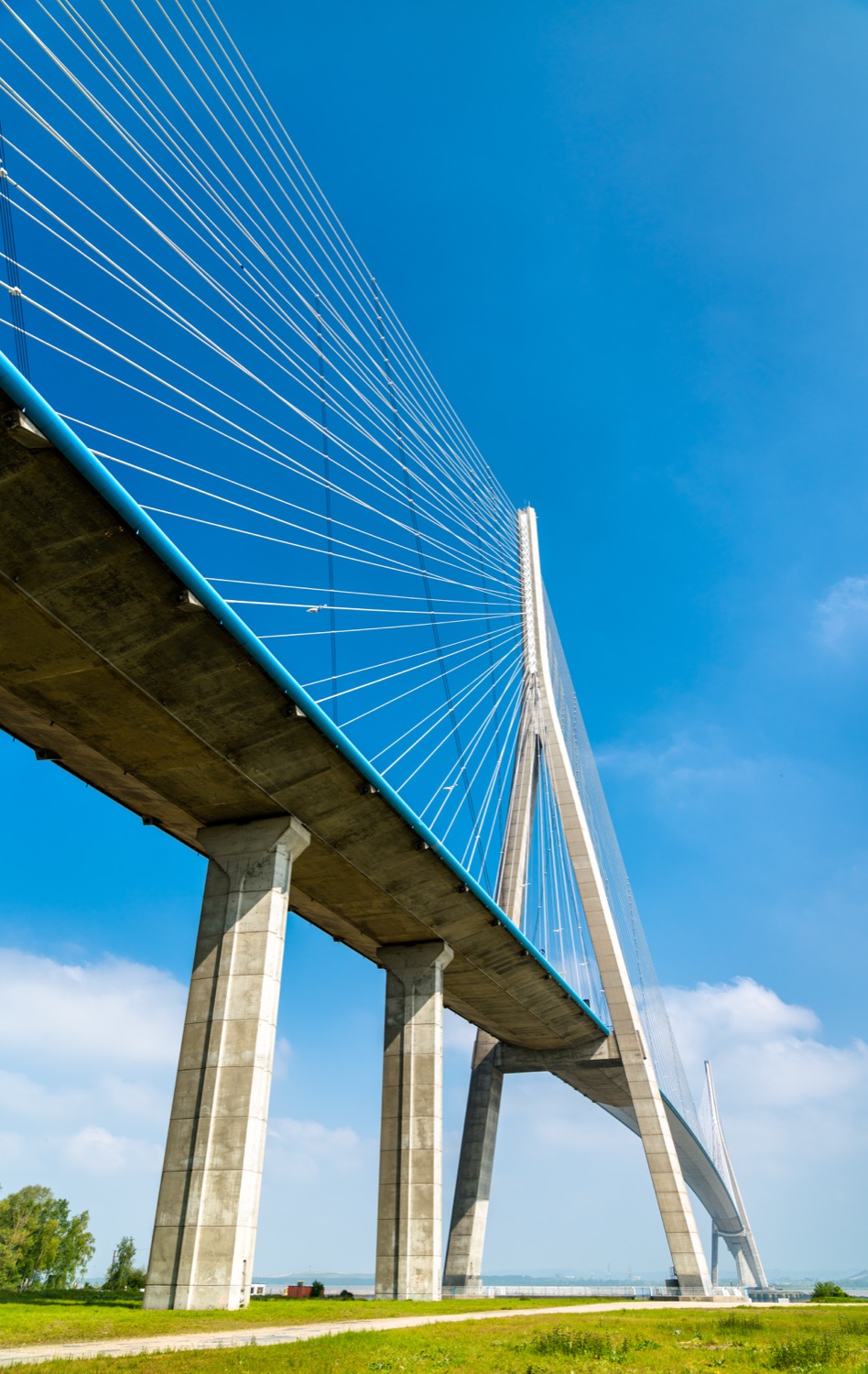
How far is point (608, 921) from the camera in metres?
41.7

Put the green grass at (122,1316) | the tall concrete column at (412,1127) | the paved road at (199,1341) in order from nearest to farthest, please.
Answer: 1. the paved road at (199,1341)
2. the green grass at (122,1316)
3. the tall concrete column at (412,1127)

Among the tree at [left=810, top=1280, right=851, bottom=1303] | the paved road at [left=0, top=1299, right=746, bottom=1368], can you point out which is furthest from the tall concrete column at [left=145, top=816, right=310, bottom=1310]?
the tree at [left=810, top=1280, right=851, bottom=1303]

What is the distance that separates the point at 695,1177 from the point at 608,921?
68.5m

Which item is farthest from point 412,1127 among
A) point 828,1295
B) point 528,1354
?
point 828,1295

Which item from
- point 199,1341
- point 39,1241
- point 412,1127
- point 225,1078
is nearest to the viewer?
point 199,1341

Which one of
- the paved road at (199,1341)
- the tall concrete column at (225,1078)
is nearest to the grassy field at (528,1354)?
the paved road at (199,1341)

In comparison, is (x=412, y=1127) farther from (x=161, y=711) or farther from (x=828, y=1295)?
(x=828, y=1295)

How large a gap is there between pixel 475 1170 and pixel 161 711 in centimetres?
3500

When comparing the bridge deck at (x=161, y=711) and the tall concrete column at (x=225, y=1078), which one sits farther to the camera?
the tall concrete column at (x=225, y=1078)

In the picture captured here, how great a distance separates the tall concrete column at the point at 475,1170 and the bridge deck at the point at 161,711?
19.5 metres

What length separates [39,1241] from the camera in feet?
213

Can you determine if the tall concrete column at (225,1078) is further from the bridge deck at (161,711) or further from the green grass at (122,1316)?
the bridge deck at (161,711)

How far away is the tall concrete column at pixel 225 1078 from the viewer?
20.2m

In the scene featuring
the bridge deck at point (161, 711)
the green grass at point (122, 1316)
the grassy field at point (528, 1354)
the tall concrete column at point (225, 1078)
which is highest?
the bridge deck at point (161, 711)
